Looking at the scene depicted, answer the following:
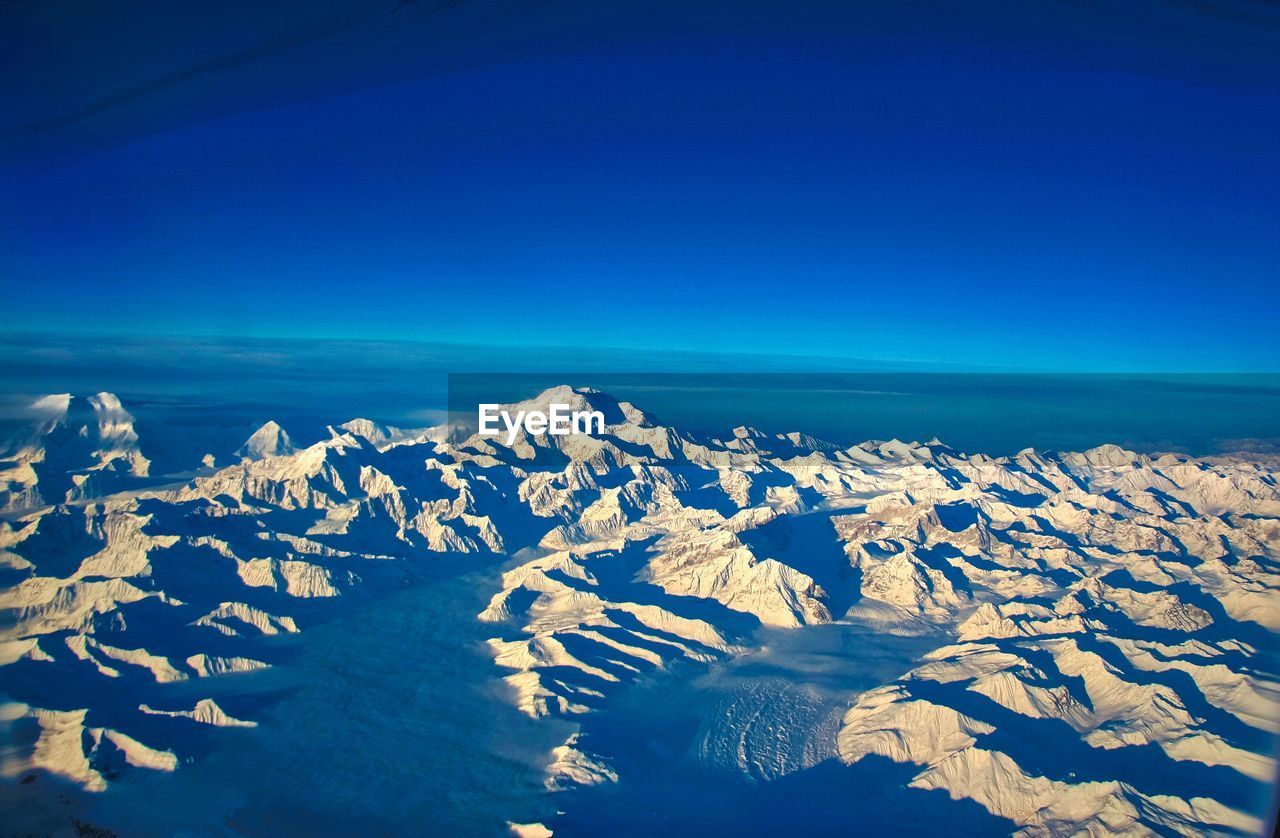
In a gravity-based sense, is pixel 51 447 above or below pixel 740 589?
above

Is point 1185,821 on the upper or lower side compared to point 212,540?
upper

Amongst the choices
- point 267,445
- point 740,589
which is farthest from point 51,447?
point 267,445

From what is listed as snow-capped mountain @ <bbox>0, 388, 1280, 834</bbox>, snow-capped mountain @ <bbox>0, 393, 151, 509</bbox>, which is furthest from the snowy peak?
snow-capped mountain @ <bbox>0, 393, 151, 509</bbox>

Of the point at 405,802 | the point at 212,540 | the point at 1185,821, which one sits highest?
the point at 1185,821

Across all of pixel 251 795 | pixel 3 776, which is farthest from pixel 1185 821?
pixel 251 795

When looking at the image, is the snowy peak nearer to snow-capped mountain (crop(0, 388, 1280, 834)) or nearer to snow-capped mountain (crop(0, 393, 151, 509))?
snow-capped mountain (crop(0, 388, 1280, 834))

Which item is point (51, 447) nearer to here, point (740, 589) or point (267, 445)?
point (740, 589)

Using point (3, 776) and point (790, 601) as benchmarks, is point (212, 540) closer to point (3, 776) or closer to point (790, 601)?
point (790, 601)

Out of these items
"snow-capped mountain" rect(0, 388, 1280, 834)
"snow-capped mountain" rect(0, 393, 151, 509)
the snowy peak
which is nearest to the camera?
"snow-capped mountain" rect(0, 393, 151, 509)
